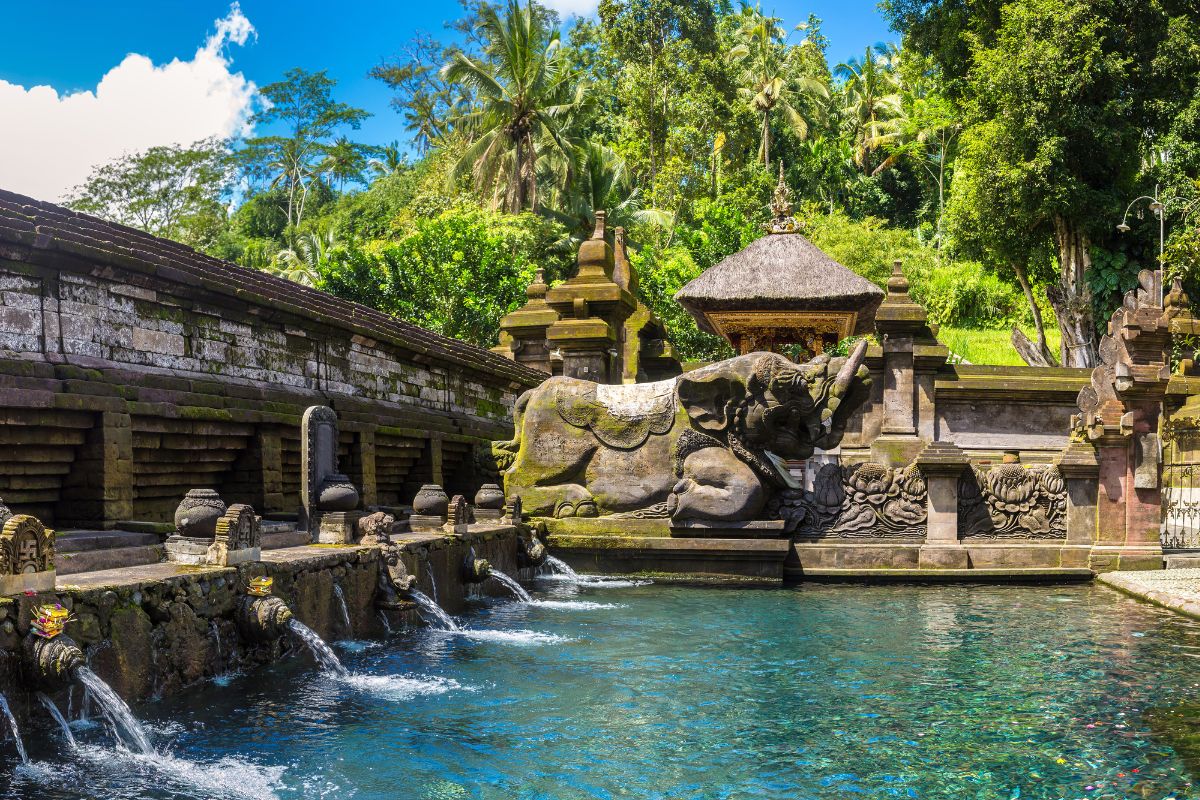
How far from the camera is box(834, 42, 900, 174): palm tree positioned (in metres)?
46.6

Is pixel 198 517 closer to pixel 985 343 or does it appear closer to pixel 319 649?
pixel 319 649

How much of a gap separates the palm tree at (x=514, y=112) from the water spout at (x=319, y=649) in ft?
92.2

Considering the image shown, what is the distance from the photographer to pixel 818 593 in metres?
11.3

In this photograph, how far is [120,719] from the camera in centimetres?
539

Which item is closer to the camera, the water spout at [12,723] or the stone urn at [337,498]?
the water spout at [12,723]

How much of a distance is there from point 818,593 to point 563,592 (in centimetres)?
250

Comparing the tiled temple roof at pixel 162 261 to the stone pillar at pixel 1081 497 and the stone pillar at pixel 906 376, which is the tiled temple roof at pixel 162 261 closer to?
the stone pillar at pixel 906 376

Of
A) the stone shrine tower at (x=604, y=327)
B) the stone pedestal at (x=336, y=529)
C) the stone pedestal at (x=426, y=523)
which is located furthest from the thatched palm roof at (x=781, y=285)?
the stone pedestal at (x=336, y=529)

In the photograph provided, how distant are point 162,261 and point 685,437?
5.44m

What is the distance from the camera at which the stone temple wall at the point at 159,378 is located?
8.50m

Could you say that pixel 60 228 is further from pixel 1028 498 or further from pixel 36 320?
pixel 1028 498

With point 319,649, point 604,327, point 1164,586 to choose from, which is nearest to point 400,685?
point 319,649

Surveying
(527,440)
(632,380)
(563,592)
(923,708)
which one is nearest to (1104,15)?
(632,380)

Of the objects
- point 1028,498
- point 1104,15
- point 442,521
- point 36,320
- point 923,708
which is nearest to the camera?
point 923,708
